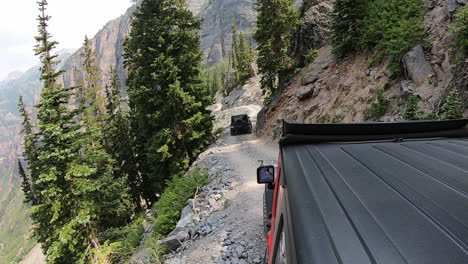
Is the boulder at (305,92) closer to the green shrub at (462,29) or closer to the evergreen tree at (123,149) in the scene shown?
the green shrub at (462,29)

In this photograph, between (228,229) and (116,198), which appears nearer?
(228,229)

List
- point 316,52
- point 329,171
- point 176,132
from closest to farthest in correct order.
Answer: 1. point 329,171
2. point 176,132
3. point 316,52

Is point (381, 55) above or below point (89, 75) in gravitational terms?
below

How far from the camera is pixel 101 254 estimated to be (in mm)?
9945

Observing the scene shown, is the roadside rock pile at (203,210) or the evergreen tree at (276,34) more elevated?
A: the evergreen tree at (276,34)

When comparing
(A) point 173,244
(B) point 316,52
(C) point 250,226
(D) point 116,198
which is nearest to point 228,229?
(C) point 250,226

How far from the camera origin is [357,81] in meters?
14.0

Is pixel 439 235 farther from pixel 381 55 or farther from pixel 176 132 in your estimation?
pixel 176 132

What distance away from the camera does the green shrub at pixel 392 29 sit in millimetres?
11422

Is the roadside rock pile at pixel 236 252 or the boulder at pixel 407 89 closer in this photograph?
the roadside rock pile at pixel 236 252

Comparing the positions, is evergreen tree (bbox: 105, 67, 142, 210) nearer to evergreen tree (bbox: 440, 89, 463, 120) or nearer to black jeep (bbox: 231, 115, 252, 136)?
black jeep (bbox: 231, 115, 252, 136)

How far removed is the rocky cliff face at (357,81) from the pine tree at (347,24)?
2.36ft

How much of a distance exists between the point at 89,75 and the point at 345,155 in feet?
109

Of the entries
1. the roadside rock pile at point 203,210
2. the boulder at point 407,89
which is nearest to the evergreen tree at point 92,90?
the roadside rock pile at point 203,210
